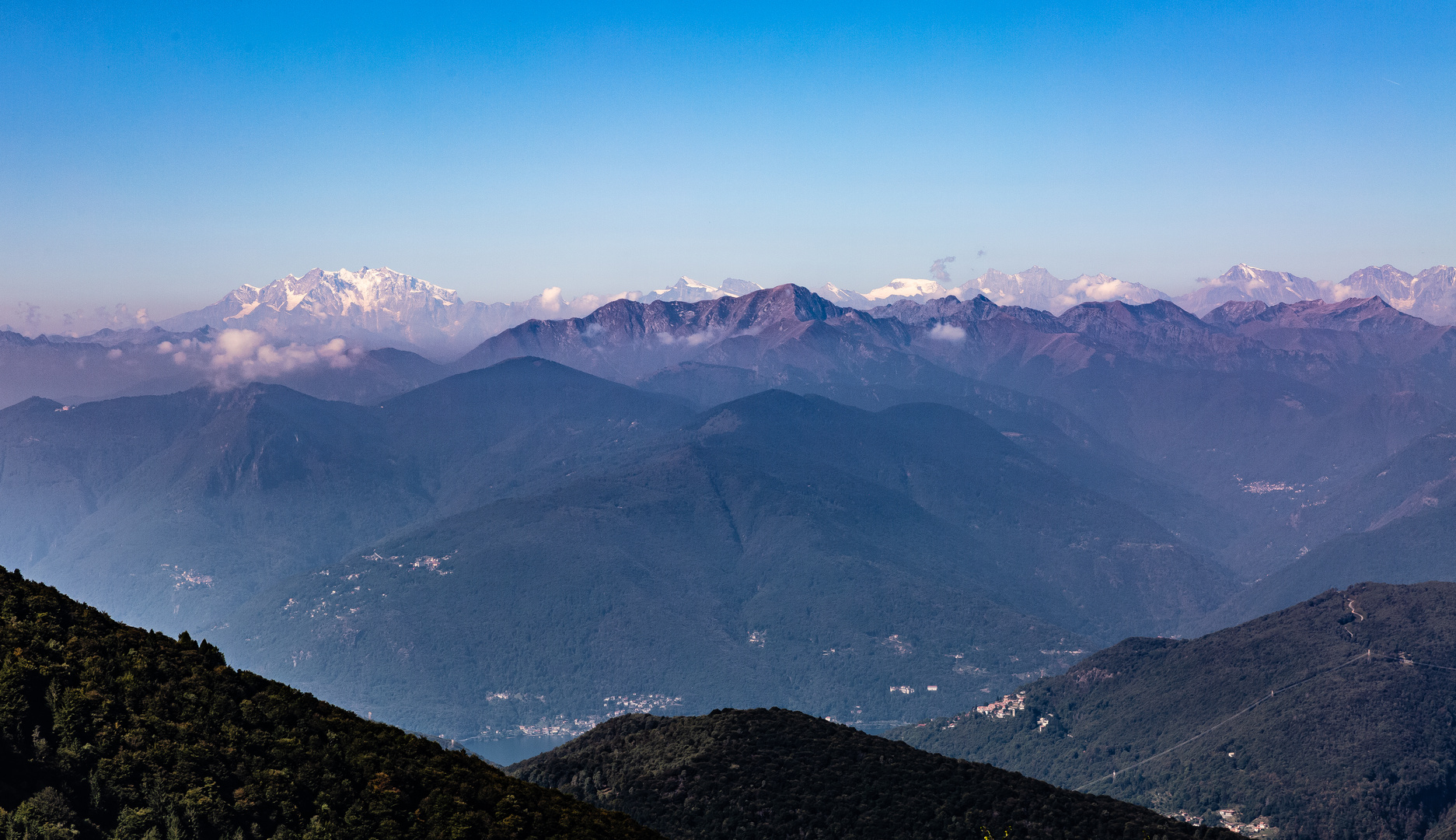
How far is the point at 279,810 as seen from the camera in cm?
4891

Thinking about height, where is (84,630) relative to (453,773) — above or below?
above

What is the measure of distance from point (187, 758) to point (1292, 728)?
154253 millimetres

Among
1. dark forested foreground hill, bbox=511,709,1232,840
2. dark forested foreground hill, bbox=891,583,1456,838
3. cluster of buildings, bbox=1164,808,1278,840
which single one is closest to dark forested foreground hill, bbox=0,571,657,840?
dark forested foreground hill, bbox=511,709,1232,840

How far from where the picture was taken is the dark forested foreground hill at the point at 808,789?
273 feet

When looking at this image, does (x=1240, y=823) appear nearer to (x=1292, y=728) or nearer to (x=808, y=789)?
(x=1292, y=728)

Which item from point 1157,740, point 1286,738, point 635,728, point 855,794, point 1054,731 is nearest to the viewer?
point 855,794

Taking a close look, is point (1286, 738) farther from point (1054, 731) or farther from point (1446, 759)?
point (1054, 731)

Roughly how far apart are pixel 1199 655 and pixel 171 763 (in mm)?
186492

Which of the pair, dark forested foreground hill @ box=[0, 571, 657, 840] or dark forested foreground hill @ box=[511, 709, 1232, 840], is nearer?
dark forested foreground hill @ box=[0, 571, 657, 840]

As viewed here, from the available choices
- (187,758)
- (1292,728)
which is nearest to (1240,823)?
(1292,728)

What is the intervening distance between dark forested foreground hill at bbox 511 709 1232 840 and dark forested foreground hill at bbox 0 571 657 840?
26874 mm

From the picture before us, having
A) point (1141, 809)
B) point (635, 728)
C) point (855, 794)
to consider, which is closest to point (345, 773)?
point (855, 794)

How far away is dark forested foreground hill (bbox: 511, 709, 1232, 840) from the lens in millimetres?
83062

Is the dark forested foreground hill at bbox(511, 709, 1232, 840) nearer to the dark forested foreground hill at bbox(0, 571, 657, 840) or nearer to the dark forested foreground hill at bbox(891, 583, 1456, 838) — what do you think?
the dark forested foreground hill at bbox(0, 571, 657, 840)
